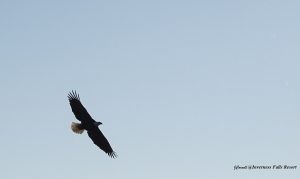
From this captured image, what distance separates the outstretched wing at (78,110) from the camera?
901 inches

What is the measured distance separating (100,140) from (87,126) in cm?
123

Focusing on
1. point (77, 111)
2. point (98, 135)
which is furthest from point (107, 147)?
point (77, 111)

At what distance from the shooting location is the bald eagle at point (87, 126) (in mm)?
22984

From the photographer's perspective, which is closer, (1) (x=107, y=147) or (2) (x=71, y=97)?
(2) (x=71, y=97)

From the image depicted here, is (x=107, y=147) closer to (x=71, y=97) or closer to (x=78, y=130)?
(x=78, y=130)

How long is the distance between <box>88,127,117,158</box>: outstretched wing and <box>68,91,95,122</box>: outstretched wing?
917mm

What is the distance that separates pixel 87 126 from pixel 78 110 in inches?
49.5

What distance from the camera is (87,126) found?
78.4 ft

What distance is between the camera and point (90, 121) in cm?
2350

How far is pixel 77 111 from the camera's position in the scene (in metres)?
23.0

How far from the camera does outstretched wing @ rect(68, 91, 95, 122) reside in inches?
901

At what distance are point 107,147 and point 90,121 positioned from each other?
229 cm

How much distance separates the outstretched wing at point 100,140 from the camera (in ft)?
79.5

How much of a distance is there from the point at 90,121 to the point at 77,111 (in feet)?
2.87
